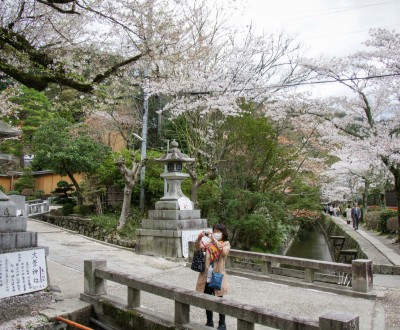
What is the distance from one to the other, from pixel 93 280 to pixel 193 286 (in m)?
2.74

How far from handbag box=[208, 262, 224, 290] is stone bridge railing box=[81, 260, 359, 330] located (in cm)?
35

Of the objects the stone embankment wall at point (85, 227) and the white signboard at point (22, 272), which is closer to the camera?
the white signboard at point (22, 272)

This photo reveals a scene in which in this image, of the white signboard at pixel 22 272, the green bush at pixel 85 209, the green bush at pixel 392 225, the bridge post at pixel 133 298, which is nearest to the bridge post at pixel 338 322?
the bridge post at pixel 133 298

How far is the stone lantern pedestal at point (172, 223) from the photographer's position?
1302 centimetres

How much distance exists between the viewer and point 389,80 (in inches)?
614

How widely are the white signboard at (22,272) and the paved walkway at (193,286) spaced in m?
0.85

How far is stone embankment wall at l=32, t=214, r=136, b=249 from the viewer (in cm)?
1663

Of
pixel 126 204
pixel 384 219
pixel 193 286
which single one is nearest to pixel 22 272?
pixel 193 286

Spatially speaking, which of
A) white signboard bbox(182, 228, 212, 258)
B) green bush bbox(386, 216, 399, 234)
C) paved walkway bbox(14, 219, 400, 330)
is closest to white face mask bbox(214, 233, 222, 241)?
paved walkway bbox(14, 219, 400, 330)

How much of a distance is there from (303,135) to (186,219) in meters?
10.5

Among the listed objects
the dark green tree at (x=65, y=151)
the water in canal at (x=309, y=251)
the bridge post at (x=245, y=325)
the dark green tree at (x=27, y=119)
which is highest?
→ the dark green tree at (x=27, y=119)

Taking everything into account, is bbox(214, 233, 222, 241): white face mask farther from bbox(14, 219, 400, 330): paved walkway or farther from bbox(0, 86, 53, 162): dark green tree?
bbox(0, 86, 53, 162): dark green tree

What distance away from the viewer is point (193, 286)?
965cm

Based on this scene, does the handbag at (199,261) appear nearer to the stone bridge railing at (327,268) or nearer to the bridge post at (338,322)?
the bridge post at (338,322)
